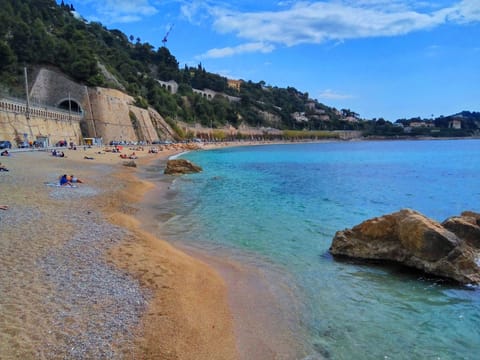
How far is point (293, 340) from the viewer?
614 centimetres

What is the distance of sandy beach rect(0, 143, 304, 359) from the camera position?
17.3 ft

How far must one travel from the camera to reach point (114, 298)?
6699 mm

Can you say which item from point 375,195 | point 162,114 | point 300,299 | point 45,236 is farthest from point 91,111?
point 300,299

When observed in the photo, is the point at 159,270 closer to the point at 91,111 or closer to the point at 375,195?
the point at 375,195

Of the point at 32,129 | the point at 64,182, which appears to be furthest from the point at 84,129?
the point at 64,182

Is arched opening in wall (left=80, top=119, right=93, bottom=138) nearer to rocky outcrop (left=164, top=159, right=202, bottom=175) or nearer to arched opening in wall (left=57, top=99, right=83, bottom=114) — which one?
arched opening in wall (left=57, top=99, right=83, bottom=114)

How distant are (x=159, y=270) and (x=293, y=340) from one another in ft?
12.4

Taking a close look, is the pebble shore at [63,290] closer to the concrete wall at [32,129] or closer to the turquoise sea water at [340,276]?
the turquoise sea water at [340,276]

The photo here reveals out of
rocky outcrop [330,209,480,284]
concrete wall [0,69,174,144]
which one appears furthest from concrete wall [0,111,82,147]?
rocky outcrop [330,209,480,284]

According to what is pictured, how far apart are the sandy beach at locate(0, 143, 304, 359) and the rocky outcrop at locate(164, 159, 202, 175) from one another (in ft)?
74.7

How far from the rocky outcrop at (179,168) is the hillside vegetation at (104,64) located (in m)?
31.7

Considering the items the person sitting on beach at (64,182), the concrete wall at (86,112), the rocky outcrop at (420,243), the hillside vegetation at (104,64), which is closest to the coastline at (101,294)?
the rocky outcrop at (420,243)

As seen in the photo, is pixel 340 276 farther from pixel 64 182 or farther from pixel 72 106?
pixel 72 106

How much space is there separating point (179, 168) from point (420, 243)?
94.5ft
